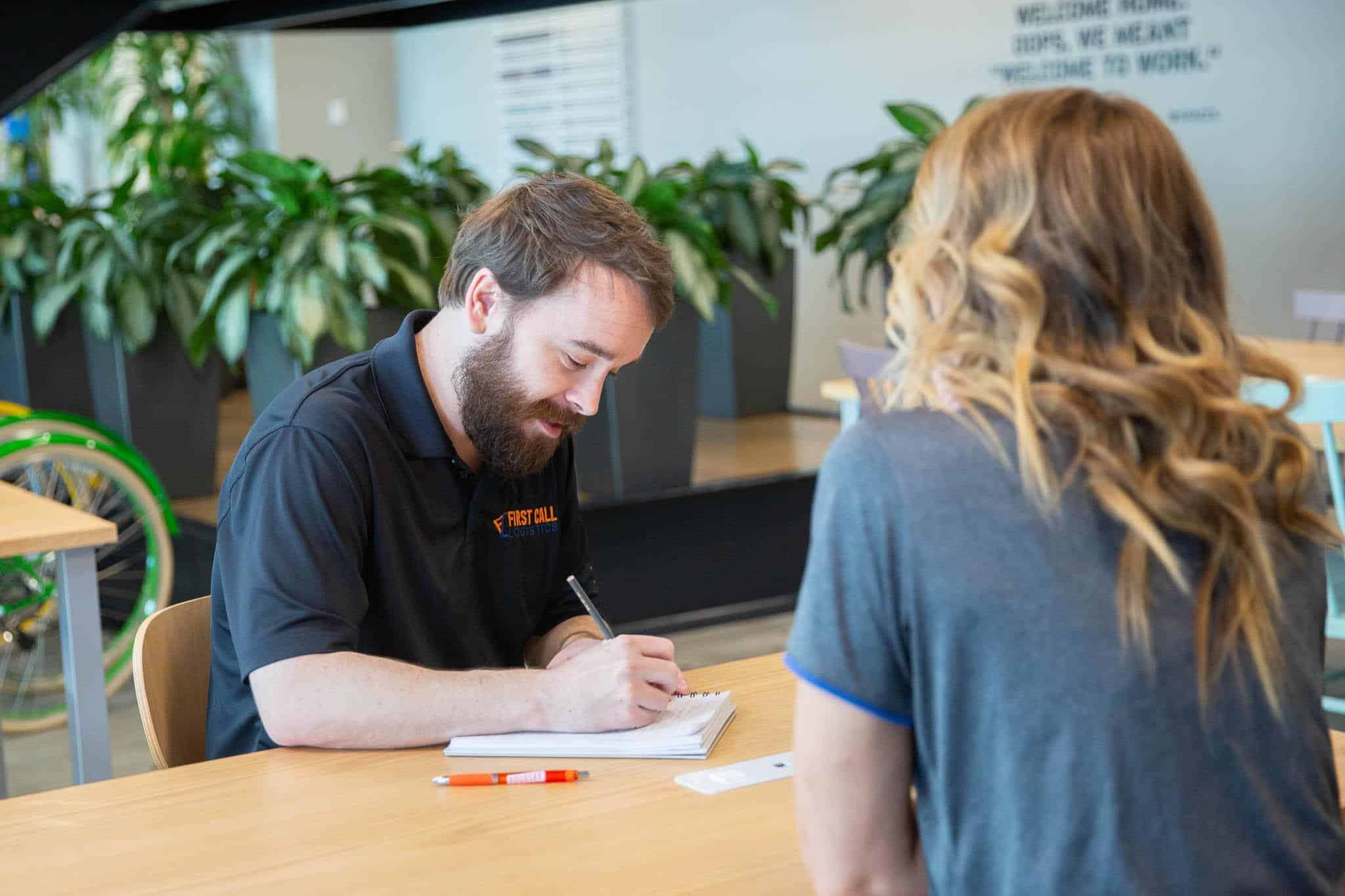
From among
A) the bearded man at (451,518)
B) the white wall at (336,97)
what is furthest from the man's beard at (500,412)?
the white wall at (336,97)

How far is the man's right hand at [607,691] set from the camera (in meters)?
1.48

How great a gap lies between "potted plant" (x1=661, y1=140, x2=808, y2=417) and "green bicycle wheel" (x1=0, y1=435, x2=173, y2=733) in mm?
2102

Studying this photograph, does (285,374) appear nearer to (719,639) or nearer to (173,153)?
(719,639)

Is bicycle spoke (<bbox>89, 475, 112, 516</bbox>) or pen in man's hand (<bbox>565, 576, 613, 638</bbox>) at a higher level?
pen in man's hand (<bbox>565, 576, 613, 638</bbox>)

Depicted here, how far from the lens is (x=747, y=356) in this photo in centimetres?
588

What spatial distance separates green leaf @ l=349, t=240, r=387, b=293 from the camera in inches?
155

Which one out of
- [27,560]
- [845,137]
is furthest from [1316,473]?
[845,137]

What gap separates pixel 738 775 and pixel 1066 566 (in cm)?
58

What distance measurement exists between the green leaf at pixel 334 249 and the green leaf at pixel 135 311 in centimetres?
70

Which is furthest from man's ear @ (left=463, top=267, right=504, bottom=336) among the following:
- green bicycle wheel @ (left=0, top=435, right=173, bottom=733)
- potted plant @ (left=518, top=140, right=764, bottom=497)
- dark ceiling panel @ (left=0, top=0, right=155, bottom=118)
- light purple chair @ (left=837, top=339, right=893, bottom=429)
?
dark ceiling panel @ (left=0, top=0, right=155, bottom=118)

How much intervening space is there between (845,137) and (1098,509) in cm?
639

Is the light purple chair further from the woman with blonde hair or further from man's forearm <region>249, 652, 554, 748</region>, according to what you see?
the woman with blonde hair

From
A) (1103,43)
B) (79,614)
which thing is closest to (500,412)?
(79,614)

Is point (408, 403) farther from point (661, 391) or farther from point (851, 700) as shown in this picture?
point (661, 391)
